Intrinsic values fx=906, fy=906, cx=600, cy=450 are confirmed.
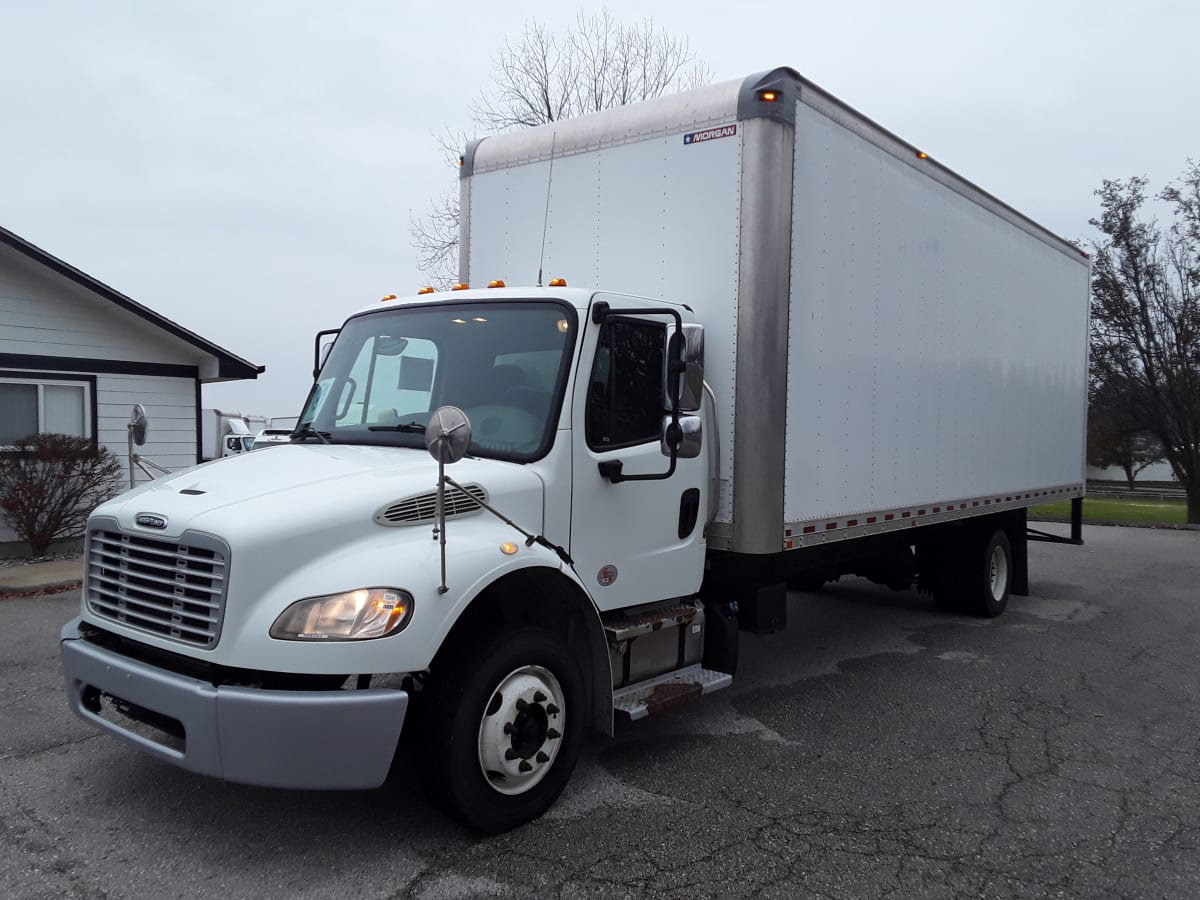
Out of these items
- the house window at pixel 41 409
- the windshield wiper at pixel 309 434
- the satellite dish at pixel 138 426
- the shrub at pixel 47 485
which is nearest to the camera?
the windshield wiper at pixel 309 434

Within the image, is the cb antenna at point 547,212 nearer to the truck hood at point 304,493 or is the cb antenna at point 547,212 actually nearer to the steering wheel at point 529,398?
the steering wheel at point 529,398

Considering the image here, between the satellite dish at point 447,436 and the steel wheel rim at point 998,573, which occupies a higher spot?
the satellite dish at point 447,436

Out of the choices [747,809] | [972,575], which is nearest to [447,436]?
[747,809]

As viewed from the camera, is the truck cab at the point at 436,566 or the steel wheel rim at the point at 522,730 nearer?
the truck cab at the point at 436,566

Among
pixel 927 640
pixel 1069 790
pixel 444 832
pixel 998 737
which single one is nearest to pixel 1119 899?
pixel 1069 790

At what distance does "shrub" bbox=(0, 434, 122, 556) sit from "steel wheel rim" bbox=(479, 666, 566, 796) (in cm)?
908

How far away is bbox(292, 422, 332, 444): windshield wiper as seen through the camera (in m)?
4.71

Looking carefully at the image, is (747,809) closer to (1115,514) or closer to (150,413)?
(150,413)

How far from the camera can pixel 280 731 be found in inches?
130

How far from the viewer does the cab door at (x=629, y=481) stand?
Result: 444 cm

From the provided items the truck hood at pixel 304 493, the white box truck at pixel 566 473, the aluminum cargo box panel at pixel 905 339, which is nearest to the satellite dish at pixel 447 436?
the white box truck at pixel 566 473

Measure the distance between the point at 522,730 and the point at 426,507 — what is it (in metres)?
1.06

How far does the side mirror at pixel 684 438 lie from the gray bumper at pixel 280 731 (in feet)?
5.71

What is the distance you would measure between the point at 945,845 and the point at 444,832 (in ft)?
7.33
